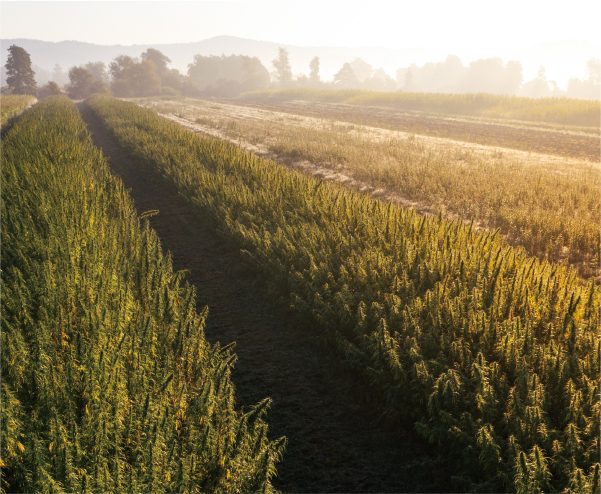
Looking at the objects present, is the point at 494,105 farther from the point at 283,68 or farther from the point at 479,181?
the point at 283,68

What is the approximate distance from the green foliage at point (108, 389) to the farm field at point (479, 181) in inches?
188

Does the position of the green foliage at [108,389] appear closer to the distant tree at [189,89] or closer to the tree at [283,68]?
the distant tree at [189,89]

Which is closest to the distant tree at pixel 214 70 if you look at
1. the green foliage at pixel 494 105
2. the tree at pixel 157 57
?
the tree at pixel 157 57

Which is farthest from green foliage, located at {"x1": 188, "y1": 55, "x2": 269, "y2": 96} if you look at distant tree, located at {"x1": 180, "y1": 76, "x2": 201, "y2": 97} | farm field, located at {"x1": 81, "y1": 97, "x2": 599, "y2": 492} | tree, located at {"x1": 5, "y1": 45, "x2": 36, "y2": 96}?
farm field, located at {"x1": 81, "y1": 97, "x2": 599, "y2": 492}

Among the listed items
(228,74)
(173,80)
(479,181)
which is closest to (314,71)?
(228,74)

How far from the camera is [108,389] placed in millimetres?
2406

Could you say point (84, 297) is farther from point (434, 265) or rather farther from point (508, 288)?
point (508, 288)

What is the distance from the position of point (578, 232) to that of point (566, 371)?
455 centimetres

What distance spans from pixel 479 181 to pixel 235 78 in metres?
85.8

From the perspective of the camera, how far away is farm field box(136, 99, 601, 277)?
22.0 feet

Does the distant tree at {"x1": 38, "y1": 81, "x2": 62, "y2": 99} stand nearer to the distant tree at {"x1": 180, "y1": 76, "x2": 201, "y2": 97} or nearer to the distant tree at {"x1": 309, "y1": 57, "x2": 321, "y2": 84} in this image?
the distant tree at {"x1": 180, "y1": 76, "x2": 201, "y2": 97}

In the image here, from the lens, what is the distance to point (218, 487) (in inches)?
87.4

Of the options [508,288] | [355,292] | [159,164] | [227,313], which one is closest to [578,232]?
[508,288]

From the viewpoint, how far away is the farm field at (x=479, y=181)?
22.0 ft
